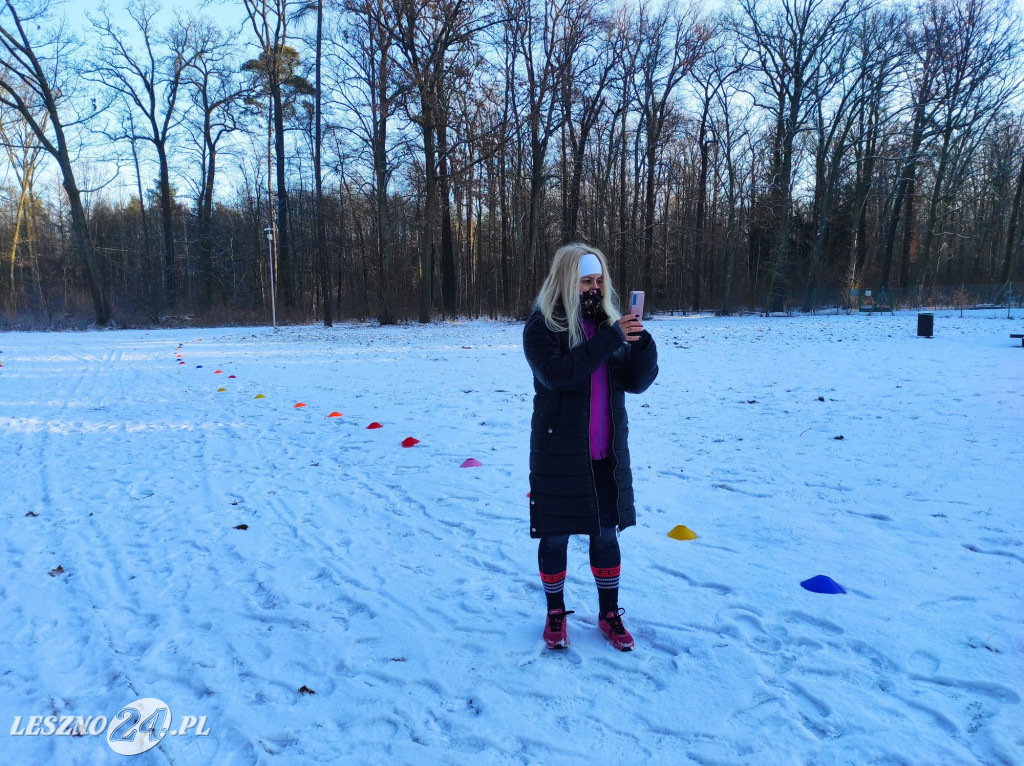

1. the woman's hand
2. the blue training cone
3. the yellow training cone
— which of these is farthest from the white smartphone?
the yellow training cone

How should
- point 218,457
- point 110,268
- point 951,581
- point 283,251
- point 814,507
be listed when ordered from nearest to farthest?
point 951,581 < point 814,507 < point 218,457 < point 283,251 < point 110,268

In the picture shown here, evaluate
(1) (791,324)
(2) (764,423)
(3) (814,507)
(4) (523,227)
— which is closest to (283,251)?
(4) (523,227)

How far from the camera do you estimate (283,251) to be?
28094 mm

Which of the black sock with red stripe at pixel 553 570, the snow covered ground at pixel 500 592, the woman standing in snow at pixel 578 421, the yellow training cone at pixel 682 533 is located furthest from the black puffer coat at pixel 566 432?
the yellow training cone at pixel 682 533

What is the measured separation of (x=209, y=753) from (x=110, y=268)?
169ft

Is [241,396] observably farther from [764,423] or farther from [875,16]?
[875,16]

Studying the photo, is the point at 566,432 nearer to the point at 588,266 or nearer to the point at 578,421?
the point at 578,421

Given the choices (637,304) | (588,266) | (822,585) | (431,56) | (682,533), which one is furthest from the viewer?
(431,56)

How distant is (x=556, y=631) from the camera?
9.04ft

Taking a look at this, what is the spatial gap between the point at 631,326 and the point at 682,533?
6.79 ft

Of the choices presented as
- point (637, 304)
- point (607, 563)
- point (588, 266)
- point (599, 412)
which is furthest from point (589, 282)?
point (607, 563)

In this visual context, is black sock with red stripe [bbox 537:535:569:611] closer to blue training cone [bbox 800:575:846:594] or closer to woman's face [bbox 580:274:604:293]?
woman's face [bbox 580:274:604:293]

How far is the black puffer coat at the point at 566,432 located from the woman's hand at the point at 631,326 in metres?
0.05

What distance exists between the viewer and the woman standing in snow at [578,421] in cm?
260
